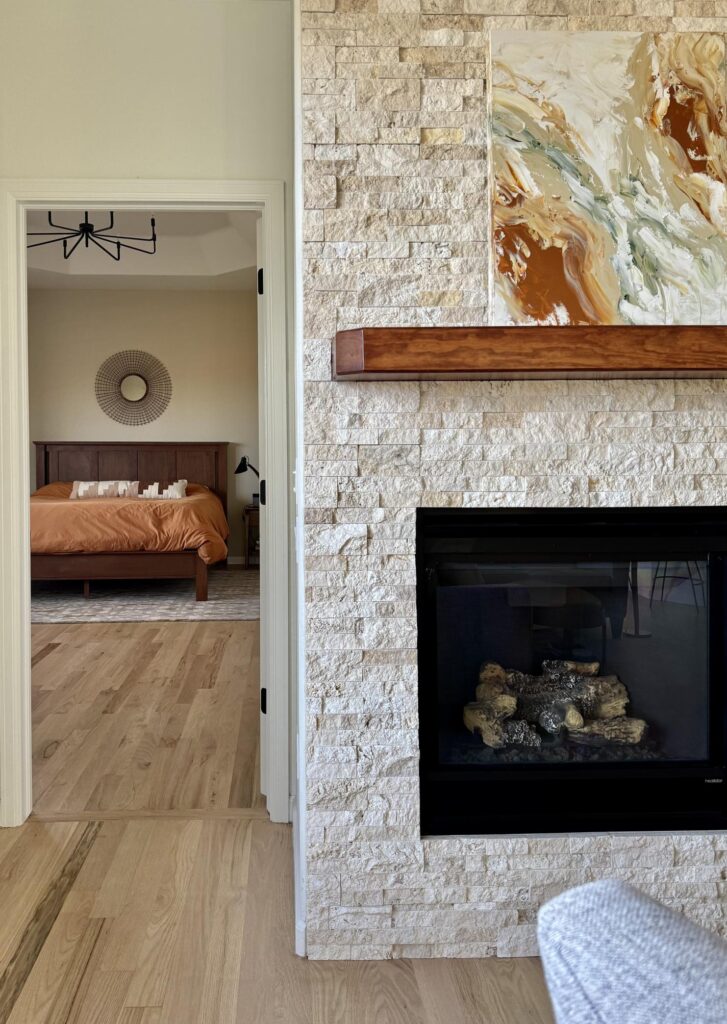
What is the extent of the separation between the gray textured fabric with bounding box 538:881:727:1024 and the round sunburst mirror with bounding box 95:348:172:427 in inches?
330

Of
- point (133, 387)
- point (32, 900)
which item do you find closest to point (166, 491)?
point (133, 387)

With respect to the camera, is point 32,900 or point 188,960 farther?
point 32,900

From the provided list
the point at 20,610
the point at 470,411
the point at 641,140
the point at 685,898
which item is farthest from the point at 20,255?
the point at 685,898

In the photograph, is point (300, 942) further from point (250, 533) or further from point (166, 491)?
point (250, 533)

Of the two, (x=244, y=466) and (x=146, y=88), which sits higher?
(x=146, y=88)

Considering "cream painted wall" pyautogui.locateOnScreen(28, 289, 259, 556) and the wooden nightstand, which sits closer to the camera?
the wooden nightstand

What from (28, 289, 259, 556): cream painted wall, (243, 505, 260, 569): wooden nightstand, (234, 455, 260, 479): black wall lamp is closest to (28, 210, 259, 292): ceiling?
(28, 289, 259, 556): cream painted wall

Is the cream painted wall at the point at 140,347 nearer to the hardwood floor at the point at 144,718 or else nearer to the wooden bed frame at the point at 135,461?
the wooden bed frame at the point at 135,461

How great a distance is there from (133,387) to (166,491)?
1299 millimetres

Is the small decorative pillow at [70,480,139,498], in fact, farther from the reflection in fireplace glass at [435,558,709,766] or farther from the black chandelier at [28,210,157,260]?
the reflection in fireplace glass at [435,558,709,766]

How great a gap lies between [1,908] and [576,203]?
218cm

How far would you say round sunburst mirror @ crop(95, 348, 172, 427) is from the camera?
854 cm

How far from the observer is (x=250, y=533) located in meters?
8.53

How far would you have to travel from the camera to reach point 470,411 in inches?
72.9
